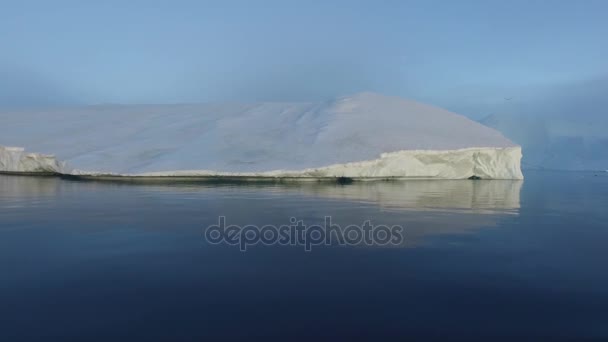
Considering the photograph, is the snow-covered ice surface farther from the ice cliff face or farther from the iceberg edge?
the ice cliff face

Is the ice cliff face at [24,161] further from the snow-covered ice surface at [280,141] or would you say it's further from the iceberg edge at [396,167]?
the snow-covered ice surface at [280,141]

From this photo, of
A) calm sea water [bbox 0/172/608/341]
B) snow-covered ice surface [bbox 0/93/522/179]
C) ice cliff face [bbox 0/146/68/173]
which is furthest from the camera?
ice cliff face [bbox 0/146/68/173]

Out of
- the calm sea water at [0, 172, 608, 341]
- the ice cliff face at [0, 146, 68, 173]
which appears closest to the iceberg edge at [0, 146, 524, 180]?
the ice cliff face at [0, 146, 68, 173]

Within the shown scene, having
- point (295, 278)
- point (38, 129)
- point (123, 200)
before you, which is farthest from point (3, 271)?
point (38, 129)

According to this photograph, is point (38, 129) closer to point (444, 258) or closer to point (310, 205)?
point (310, 205)

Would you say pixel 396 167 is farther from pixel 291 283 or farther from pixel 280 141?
pixel 291 283
